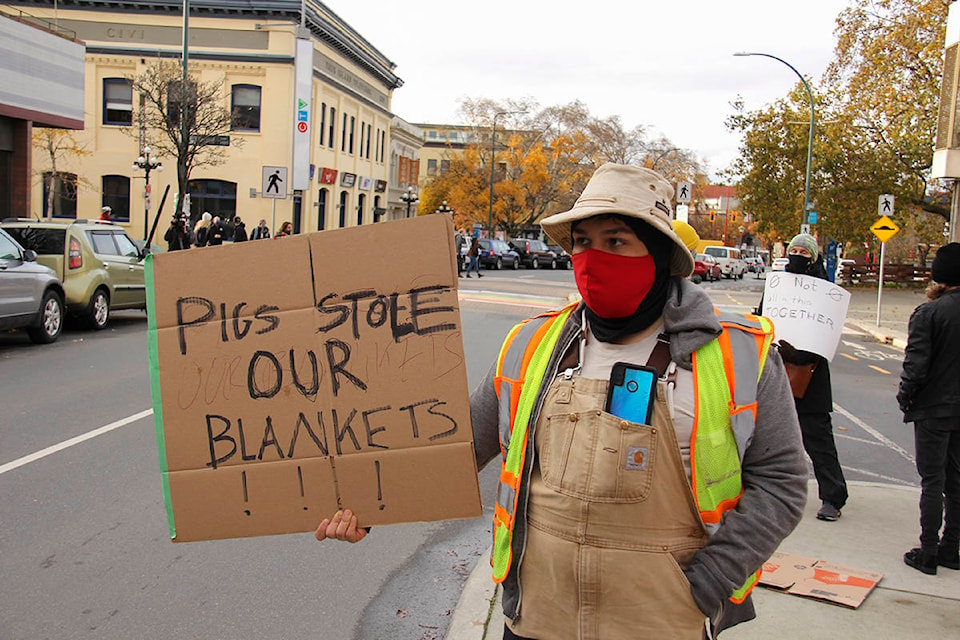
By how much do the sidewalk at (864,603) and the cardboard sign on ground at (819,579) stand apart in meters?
0.05

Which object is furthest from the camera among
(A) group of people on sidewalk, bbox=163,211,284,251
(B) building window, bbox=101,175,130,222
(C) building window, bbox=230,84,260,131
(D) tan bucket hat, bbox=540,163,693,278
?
(C) building window, bbox=230,84,260,131

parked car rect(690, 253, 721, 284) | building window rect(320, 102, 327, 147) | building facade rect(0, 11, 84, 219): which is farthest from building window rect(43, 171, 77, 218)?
parked car rect(690, 253, 721, 284)

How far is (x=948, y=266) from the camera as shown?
518cm

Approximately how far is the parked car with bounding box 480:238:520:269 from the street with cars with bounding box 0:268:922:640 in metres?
38.3

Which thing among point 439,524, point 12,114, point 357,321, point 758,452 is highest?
point 12,114

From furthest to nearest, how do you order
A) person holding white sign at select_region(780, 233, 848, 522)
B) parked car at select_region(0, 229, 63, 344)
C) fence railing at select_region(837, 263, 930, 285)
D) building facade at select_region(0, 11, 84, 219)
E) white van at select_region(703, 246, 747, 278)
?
1. white van at select_region(703, 246, 747, 278)
2. fence railing at select_region(837, 263, 930, 285)
3. building facade at select_region(0, 11, 84, 219)
4. parked car at select_region(0, 229, 63, 344)
5. person holding white sign at select_region(780, 233, 848, 522)

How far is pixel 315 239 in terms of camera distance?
8.22 ft

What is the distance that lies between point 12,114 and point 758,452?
23.4m

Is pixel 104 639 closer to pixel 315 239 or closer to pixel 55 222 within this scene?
pixel 315 239

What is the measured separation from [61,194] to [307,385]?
1707 inches

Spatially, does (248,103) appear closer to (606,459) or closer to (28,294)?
(28,294)

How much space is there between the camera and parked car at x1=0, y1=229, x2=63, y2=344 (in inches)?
474

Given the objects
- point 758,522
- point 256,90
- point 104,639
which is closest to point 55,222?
point 104,639

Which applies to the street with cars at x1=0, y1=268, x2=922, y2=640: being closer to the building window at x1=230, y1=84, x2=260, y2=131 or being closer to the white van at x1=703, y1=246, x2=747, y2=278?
the building window at x1=230, y1=84, x2=260, y2=131
